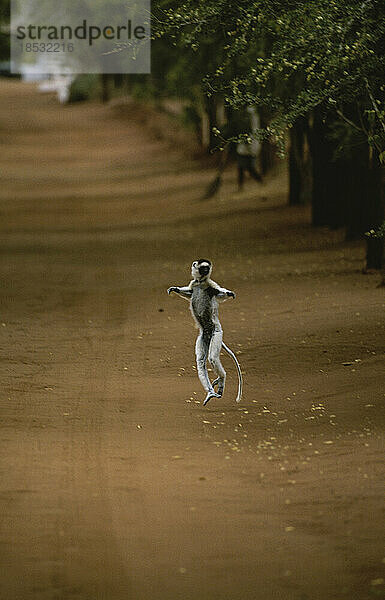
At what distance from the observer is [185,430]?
10.7m

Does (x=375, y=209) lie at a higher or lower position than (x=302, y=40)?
lower

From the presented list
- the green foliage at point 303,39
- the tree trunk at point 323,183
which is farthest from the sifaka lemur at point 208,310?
the tree trunk at point 323,183

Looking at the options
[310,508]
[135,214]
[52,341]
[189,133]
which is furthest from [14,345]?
[189,133]

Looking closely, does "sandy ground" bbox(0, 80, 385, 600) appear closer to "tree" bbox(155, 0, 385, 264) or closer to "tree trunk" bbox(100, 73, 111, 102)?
"tree" bbox(155, 0, 385, 264)

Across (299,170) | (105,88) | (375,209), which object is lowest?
(299,170)

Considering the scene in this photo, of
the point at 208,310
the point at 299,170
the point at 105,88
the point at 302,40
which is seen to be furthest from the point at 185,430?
the point at 105,88

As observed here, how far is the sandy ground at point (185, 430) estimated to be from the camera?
7234 mm

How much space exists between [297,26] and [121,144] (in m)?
45.6

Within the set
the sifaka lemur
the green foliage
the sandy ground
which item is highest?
the green foliage

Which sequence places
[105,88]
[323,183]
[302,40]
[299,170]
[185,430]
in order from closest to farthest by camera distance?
1. [185,430]
2. [302,40]
3. [323,183]
4. [299,170]
5. [105,88]

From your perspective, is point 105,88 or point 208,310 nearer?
point 208,310

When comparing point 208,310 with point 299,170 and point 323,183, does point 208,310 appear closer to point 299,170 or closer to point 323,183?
point 323,183

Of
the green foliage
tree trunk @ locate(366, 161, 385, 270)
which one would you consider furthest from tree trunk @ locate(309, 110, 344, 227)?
the green foliage

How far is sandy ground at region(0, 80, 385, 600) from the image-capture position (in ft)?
23.7
